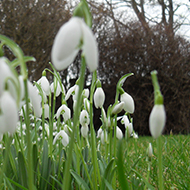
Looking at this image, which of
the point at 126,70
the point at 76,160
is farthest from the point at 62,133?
the point at 126,70

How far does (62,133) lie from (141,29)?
6.73 meters

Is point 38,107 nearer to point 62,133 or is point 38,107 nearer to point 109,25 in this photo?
point 62,133

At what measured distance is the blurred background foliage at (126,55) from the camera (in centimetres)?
655

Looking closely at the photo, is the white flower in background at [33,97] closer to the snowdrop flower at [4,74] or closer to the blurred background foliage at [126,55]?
the snowdrop flower at [4,74]

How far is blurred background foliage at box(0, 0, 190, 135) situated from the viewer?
6.55 meters

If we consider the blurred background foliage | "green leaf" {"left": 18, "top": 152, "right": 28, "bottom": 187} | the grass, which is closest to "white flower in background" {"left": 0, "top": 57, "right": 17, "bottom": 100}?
"green leaf" {"left": 18, "top": 152, "right": 28, "bottom": 187}

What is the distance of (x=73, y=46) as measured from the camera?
0.53 meters

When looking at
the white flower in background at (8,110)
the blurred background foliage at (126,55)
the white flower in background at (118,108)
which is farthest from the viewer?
the blurred background foliage at (126,55)

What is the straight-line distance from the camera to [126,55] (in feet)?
23.5

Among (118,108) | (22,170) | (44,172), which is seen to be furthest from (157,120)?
(44,172)

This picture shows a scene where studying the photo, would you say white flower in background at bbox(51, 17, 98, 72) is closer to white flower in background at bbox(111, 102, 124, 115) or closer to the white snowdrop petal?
the white snowdrop petal

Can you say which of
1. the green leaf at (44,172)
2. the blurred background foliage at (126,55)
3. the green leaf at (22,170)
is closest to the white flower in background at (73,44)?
the green leaf at (22,170)

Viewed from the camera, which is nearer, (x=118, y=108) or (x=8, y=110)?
(x=8, y=110)

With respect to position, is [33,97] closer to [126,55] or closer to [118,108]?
[118,108]
